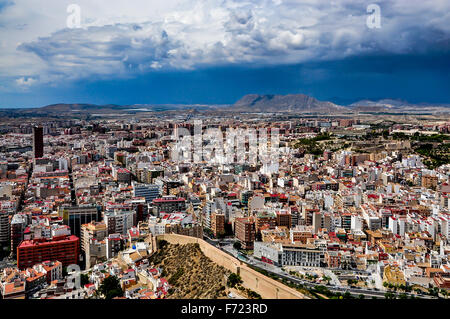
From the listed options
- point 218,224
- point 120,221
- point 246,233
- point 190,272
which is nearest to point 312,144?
point 218,224

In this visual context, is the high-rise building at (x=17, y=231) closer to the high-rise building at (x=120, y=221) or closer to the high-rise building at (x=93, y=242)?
the high-rise building at (x=93, y=242)

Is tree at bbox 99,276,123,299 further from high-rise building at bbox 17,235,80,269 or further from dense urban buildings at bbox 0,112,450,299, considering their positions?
high-rise building at bbox 17,235,80,269

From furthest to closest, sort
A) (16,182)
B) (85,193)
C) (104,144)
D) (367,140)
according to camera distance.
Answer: (104,144)
(367,140)
(16,182)
(85,193)

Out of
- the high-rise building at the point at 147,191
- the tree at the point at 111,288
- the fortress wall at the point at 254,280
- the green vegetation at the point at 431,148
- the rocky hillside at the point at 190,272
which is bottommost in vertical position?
the tree at the point at 111,288

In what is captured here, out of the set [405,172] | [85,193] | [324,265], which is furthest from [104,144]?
[324,265]

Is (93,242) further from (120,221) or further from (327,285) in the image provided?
(327,285)

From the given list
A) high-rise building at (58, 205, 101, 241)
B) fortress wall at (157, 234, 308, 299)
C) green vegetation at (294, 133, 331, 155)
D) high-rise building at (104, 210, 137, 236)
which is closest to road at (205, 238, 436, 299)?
fortress wall at (157, 234, 308, 299)

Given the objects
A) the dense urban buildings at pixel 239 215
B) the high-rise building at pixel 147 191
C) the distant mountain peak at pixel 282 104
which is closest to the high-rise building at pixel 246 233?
the dense urban buildings at pixel 239 215

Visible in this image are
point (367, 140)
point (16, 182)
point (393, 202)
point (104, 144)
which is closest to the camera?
point (393, 202)
